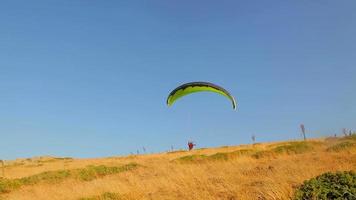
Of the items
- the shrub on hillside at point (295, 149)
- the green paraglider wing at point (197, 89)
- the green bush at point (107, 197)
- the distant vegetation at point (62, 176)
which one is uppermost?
the green paraglider wing at point (197, 89)

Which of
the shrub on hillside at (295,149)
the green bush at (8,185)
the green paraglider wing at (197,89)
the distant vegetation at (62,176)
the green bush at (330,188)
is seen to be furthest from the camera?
the shrub on hillside at (295,149)

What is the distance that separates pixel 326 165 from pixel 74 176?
1363 centimetres

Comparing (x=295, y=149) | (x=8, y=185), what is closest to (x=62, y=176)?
(x=8, y=185)

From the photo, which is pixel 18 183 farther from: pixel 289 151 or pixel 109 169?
pixel 289 151

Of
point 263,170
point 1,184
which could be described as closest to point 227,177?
point 263,170

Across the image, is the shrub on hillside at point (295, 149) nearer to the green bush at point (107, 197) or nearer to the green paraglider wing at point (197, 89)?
the green paraglider wing at point (197, 89)

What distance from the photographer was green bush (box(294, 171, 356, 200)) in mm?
9459

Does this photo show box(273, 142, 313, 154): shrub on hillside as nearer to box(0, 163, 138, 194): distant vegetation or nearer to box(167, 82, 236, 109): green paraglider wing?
box(0, 163, 138, 194): distant vegetation

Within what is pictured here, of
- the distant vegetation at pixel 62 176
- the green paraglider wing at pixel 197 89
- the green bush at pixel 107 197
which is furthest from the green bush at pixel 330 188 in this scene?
the distant vegetation at pixel 62 176

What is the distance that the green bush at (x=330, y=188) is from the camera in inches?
372

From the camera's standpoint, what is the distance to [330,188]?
9.92m

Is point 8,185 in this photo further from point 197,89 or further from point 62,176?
point 197,89

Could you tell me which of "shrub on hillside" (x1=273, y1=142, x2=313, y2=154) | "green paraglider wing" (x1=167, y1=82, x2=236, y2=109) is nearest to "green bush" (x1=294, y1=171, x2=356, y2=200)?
"green paraglider wing" (x1=167, y1=82, x2=236, y2=109)

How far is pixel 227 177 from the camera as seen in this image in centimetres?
1444
